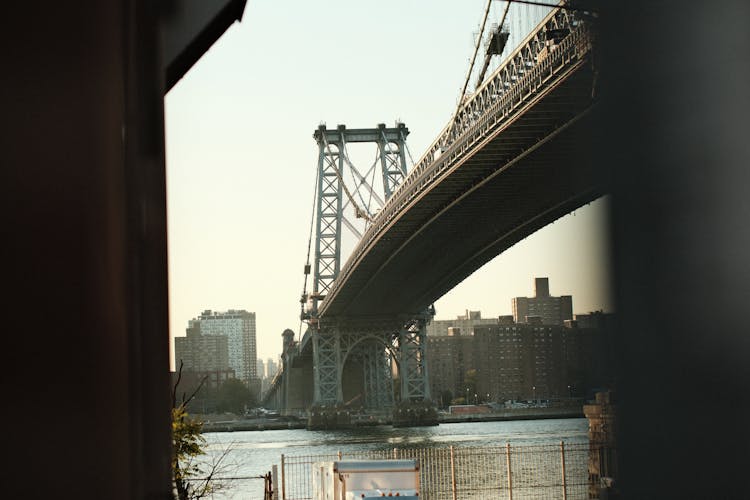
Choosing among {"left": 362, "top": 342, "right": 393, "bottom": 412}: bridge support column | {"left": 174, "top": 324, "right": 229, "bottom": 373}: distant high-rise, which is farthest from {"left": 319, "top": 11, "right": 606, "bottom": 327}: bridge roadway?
{"left": 174, "top": 324, "right": 229, "bottom": 373}: distant high-rise

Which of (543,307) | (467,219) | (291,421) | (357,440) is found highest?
(467,219)

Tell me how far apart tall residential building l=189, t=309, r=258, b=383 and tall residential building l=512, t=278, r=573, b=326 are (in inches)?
2970

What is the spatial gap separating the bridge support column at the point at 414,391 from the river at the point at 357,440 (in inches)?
37.5

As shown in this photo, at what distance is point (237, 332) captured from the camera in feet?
277

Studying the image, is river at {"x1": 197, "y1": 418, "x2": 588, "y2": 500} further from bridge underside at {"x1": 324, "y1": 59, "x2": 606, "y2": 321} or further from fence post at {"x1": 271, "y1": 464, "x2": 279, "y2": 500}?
fence post at {"x1": 271, "y1": 464, "x2": 279, "y2": 500}

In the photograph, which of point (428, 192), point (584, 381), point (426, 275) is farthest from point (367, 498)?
point (426, 275)

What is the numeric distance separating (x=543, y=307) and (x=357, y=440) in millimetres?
48281

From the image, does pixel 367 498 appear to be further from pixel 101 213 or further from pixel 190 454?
pixel 101 213

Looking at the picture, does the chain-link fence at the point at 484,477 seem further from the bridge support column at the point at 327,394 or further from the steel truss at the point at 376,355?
the bridge support column at the point at 327,394

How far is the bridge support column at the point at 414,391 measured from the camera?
60.2m

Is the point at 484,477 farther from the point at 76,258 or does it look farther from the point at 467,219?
the point at 76,258

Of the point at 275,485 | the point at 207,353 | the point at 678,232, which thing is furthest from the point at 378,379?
the point at 678,232

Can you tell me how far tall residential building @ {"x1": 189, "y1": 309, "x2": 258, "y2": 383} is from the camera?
78750mm

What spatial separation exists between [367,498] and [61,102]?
392 inches
